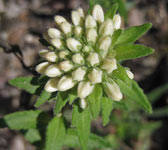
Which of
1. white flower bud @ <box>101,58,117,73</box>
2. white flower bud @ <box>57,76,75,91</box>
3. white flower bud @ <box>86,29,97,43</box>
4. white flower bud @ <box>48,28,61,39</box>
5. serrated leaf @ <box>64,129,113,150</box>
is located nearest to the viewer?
white flower bud @ <box>101,58,117,73</box>

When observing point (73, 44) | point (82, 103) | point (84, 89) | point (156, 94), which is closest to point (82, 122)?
point (82, 103)

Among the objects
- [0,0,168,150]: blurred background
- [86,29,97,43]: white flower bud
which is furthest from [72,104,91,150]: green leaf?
[0,0,168,150]: blurred background

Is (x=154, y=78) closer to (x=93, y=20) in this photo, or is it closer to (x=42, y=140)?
(x=42, y=140)

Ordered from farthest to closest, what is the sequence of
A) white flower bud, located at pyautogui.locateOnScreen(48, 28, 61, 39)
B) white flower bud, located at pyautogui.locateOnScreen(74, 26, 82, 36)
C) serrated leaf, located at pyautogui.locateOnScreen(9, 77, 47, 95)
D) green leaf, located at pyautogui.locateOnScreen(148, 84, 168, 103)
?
green leaf, located at pyautogui.locateOnScreen(148, 84, 168, 103) → serrated leaf, located at pyautogui.locateOnScreen(9, 77, 47, 95) → white flower bud, located at pyautogui.locateOnScreen(48, 28, 61, 39) → white flower bud, located at pyautogui.locateOnScreen(74, 26, 82, 36)

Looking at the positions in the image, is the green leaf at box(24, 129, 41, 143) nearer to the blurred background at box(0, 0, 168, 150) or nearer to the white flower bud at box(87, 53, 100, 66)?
the blurred background at box(0, 0, 168, 150)

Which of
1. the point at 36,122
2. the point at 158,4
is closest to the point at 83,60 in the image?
the point at 36,122

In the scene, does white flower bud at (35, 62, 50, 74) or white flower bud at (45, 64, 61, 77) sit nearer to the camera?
white flower bud at (45, 64, 61, 77)

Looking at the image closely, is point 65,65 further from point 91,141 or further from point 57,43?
point 91,141
